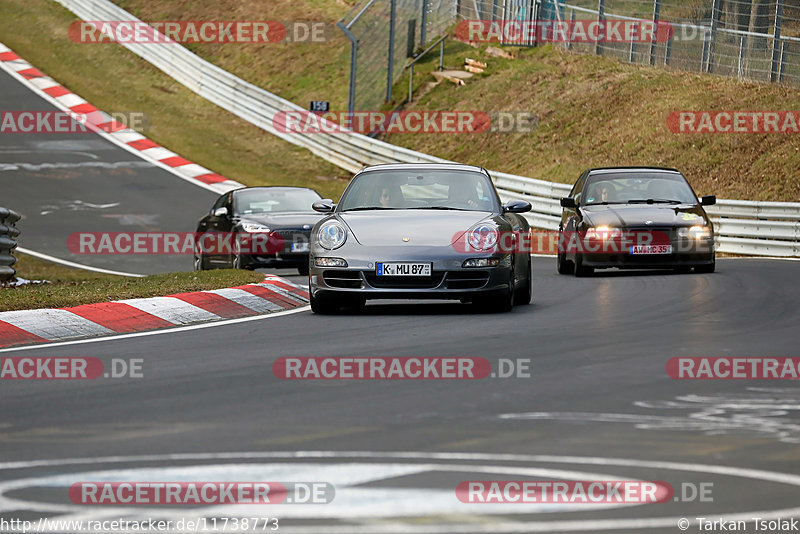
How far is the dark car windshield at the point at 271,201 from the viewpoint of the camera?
66.2 ft

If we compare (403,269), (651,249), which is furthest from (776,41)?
(403,269)

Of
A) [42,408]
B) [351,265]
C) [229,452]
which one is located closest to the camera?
[229,452]

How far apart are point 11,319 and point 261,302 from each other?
10.3 feet

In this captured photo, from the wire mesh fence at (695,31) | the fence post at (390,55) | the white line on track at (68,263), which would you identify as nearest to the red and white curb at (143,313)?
the white line on track at (68,263)

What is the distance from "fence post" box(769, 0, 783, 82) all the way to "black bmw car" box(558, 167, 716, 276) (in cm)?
1204

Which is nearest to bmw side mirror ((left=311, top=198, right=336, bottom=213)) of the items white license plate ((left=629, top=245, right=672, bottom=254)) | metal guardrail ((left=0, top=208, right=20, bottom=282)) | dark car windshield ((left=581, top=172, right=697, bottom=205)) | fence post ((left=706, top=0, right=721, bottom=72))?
metal guardrail ((left=0, top=208, right=20, bottom=282))

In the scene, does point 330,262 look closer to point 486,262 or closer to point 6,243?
point 486,262

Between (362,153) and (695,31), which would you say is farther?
(362,153)

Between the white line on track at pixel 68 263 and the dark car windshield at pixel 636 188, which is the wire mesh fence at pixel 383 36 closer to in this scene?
the white line on track at pixel 68 263

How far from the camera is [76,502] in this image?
479cm

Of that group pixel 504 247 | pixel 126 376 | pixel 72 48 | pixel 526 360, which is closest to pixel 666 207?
pixel 504 247

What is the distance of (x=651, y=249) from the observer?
1791cm

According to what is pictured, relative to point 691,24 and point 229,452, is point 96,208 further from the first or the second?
point 229,452

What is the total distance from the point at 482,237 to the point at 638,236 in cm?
606
